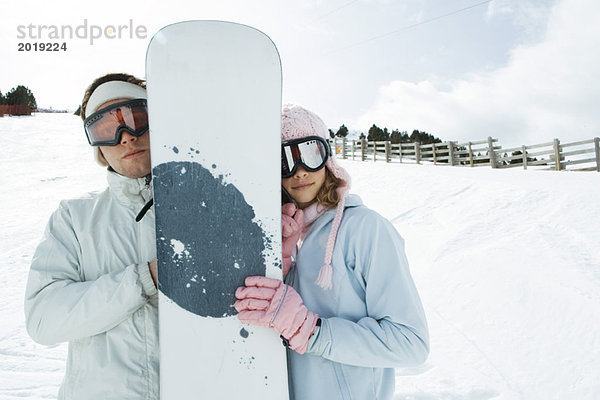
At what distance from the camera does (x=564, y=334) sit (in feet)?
9.53

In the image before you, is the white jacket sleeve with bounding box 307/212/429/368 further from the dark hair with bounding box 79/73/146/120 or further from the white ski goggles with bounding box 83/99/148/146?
the dark hair with bounding box 79/73/146/120

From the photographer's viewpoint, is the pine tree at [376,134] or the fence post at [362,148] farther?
the pine tree at [376,134]

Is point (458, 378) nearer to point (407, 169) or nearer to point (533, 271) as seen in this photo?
point (533, 271)

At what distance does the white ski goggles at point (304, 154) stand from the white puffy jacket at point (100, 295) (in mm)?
508

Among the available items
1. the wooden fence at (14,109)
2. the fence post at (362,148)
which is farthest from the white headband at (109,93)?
the wooden fence at (14,109)

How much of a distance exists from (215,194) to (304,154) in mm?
353

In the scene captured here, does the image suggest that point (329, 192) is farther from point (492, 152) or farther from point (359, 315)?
point (492, 152)

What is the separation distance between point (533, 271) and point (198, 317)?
361 centimetres

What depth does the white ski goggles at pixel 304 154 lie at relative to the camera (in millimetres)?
1382

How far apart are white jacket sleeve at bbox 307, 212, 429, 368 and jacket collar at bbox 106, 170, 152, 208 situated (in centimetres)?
75

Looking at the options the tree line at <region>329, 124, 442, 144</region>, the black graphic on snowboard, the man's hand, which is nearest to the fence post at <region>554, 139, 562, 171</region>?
the black graphic on snowboard

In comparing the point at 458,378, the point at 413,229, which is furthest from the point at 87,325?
the point at 413,229

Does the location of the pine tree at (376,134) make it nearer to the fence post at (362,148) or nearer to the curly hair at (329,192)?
the fence post at (362,148)

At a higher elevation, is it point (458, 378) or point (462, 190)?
point (462, 190)
